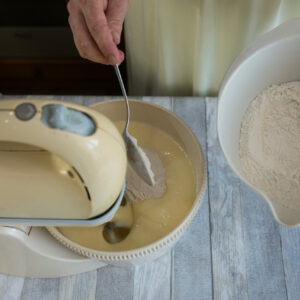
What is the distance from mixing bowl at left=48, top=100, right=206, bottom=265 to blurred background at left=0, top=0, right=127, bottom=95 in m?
0.46

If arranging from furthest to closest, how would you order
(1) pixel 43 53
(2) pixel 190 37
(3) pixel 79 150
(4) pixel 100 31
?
(1) pixel 43 53
(2) pixel 190 37
(4) pixel 100 31
(3) pixel 79 150

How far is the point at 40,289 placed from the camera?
0.68 m

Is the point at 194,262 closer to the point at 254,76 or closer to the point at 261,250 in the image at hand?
the point at 261,250

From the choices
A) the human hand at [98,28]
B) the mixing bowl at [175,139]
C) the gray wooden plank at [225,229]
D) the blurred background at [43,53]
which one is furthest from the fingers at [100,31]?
the blurred background at [43,53]

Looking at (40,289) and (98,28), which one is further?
(40,289)

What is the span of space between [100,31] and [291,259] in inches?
18.6

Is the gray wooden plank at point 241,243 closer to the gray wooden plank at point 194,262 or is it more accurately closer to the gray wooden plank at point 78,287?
the gray wooden plank at point 194,262

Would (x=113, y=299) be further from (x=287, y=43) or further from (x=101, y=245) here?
(x=287, y=43)

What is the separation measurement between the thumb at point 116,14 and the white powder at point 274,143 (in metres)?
0.24

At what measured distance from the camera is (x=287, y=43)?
59cm

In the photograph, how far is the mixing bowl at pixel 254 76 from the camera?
1.84 ft

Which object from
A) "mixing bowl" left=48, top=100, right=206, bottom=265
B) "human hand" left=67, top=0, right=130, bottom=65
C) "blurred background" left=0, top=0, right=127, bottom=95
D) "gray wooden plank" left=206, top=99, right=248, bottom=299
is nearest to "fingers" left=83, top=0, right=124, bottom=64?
"human hand" left=67, top=0, right=130, bottom=65

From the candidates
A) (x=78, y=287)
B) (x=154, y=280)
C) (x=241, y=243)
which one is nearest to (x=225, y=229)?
(x=241, y=243)

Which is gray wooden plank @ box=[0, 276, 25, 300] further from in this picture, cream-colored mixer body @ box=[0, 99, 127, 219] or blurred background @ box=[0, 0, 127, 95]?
blurred background @ box=[0, 0, 127, 95]
